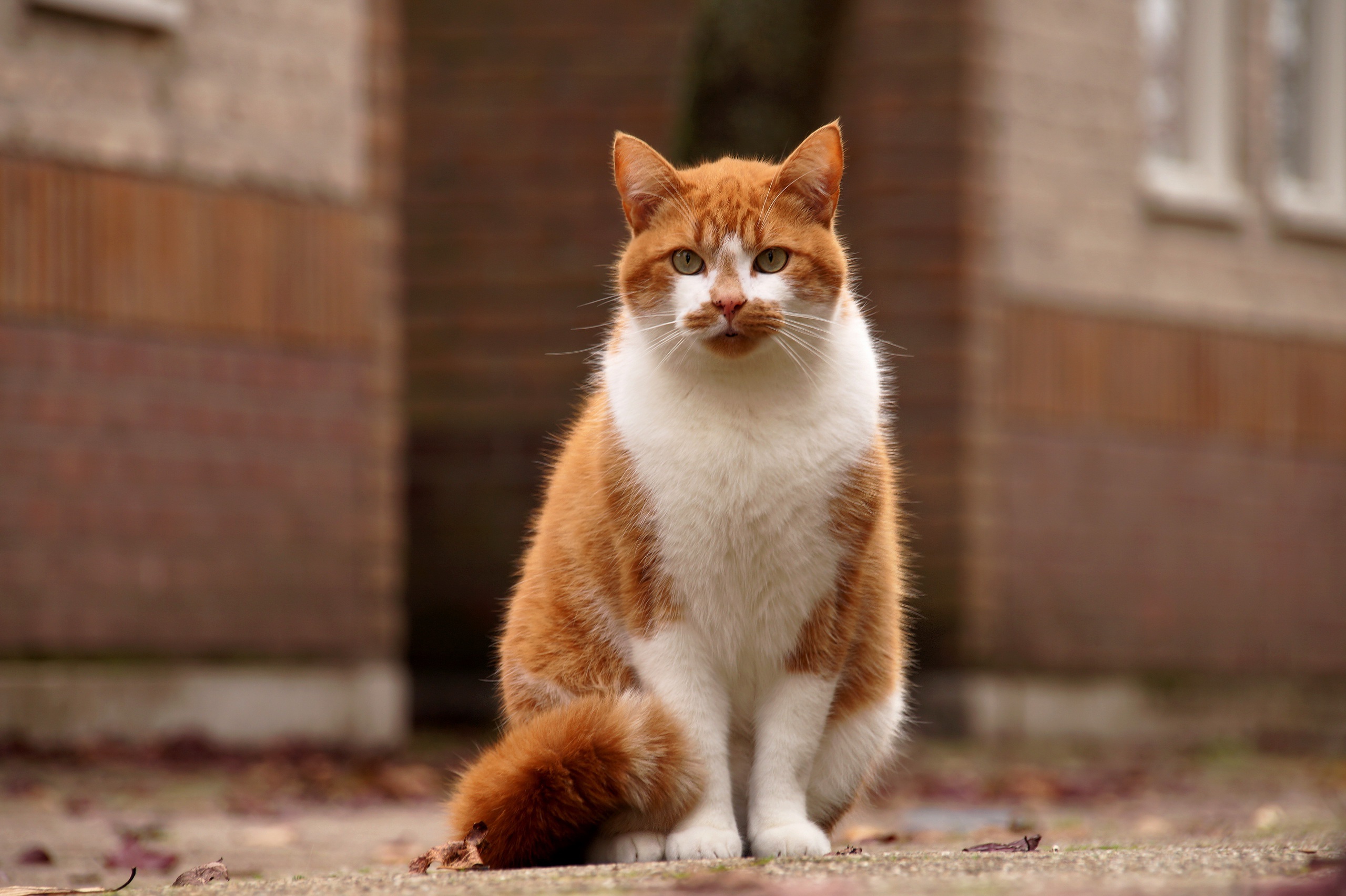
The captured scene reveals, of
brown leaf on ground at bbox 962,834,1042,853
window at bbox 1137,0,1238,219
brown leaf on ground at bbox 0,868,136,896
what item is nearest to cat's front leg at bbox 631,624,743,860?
brown leaf on ground at bbox 962,834,1042,853

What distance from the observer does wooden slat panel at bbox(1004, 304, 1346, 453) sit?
988 centimetres

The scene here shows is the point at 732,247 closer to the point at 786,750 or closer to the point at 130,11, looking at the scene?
the point at 786,750

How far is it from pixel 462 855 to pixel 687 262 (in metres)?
1.31

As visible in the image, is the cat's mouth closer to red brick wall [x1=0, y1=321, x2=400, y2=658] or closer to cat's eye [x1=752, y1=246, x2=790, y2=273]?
cat's eye [x1=752, y1=246, x2=790, y2=273]

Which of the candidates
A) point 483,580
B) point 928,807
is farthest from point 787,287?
point 483,580

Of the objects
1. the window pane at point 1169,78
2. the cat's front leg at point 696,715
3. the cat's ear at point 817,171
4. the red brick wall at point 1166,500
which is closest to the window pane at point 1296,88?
the window pane at point 1169,78

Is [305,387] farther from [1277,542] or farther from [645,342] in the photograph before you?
[1277,542]

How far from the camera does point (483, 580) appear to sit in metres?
10.2

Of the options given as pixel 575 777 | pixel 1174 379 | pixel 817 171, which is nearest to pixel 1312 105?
pixel 1174 379

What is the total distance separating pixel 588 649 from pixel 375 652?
527 cm

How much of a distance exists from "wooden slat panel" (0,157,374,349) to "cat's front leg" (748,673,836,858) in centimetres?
523

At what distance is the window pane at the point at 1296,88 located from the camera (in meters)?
11.9

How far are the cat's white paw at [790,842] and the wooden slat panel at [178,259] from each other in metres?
5.32

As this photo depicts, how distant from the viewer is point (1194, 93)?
1114cm
